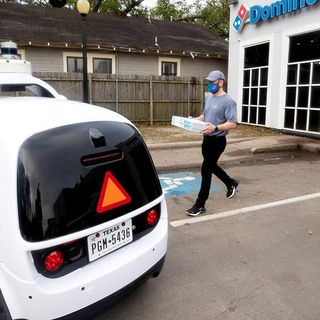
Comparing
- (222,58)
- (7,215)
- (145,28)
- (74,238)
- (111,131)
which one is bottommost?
(74,238)

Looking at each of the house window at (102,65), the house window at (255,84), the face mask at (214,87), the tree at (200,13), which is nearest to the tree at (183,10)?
the tree at (200,13)

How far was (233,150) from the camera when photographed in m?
10.1

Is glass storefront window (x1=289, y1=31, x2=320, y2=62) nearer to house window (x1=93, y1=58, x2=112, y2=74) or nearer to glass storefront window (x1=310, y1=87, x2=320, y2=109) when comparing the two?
glass storefront window (x1=310, y1=87, x2=320, y2=109)

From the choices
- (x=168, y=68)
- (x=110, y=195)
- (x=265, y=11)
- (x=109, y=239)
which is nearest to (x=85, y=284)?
(x=109, y=239)

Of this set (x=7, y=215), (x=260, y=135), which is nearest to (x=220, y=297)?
(x=7, y=215)

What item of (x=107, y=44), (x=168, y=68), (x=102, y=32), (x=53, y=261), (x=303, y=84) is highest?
(x=102, y=32)

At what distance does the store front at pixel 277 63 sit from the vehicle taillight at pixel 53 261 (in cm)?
1130

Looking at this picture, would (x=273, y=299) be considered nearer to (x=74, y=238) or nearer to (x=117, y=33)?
(x=74, y=238)

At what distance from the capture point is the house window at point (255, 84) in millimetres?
14094

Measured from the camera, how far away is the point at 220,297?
306 cm

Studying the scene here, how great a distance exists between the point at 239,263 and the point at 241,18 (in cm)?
1320

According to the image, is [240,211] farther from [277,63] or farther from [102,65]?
[102,65]

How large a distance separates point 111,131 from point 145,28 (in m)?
20.0

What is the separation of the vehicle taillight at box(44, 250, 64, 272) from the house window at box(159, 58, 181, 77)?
17609 mm
